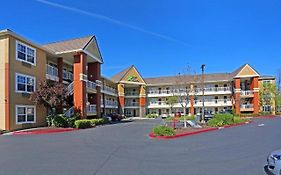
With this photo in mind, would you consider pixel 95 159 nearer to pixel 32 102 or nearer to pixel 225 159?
pixel 225 159

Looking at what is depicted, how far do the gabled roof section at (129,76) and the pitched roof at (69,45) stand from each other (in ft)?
95.9

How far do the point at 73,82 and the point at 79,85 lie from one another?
1.09 metres

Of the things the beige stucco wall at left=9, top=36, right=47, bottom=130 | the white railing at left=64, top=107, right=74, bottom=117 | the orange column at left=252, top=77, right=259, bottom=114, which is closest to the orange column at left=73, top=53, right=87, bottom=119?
the white railing at left=64, top=107, right=74, bottom=117

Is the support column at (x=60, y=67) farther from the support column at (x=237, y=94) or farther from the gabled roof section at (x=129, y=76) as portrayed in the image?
the support column at (x=237, y=94)

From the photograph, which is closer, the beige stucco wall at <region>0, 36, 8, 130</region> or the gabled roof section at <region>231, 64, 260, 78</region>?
the beige stucco wall at <region>0, 36, 8, 130</region>

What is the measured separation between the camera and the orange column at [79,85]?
29969mm

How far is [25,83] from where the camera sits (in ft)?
83.9

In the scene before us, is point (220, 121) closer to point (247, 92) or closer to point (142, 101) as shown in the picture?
point (247, 92)

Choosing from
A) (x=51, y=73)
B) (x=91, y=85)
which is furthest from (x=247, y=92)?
(x=51, y=73)

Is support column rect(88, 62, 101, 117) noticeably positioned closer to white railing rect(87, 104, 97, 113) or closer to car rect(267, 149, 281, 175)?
white railing rect(87, 104, 97, 113)

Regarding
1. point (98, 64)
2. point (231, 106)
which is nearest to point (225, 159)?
point (98, 64)

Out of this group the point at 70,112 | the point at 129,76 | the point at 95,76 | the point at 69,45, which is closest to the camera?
the point at 70,112

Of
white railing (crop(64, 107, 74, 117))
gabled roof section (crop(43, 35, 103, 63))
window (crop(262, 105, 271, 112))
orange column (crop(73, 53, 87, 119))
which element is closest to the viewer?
white railing (crop(64, 107, 74, 117))

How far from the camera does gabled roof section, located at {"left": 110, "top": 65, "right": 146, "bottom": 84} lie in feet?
205
